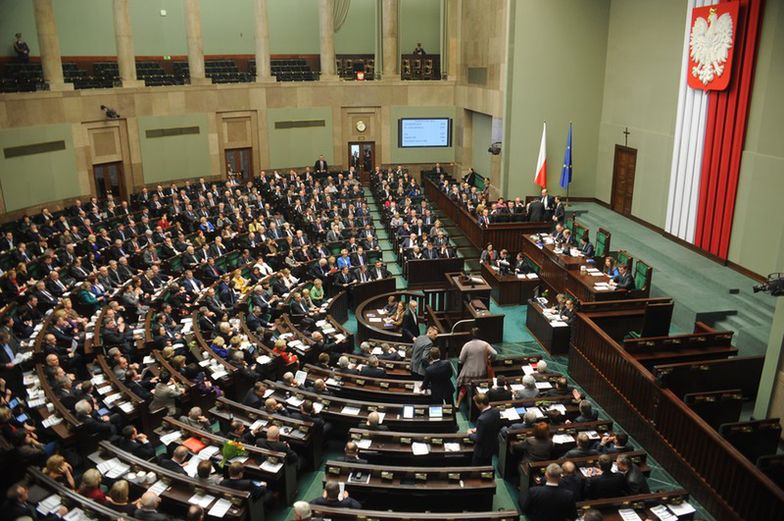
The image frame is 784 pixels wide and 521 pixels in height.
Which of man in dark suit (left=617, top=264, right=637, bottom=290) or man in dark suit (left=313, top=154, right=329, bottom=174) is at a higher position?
man in dark suit (left=313, top=154, right=329, bottom=174)

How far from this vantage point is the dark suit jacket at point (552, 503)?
6.36 metres

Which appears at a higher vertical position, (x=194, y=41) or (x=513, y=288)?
(x=194, y=41)

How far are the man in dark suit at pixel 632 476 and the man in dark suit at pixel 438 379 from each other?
258 centimetres

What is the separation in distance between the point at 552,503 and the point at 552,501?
0.07ft

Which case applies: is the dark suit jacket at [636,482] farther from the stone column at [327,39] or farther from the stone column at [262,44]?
the stone column at [327,39]

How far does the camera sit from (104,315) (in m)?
10.8

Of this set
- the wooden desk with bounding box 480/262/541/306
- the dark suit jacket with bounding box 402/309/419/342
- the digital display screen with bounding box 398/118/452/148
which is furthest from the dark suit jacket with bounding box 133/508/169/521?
the digital display screen with bounding box 398/118/452/148

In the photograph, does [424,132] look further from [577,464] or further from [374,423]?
[577,464]

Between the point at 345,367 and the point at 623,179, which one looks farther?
the point at 623,179

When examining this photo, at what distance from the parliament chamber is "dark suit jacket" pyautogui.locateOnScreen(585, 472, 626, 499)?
0.10 ft

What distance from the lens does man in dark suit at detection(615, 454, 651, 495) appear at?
6.79m

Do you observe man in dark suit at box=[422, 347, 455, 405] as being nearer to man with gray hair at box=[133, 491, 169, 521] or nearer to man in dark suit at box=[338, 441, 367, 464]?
man in dark suit at box=[338, 441, 367, 464]

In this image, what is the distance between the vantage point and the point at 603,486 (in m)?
6.76

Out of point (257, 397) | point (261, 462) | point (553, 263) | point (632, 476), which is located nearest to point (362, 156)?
point (553, 263)
